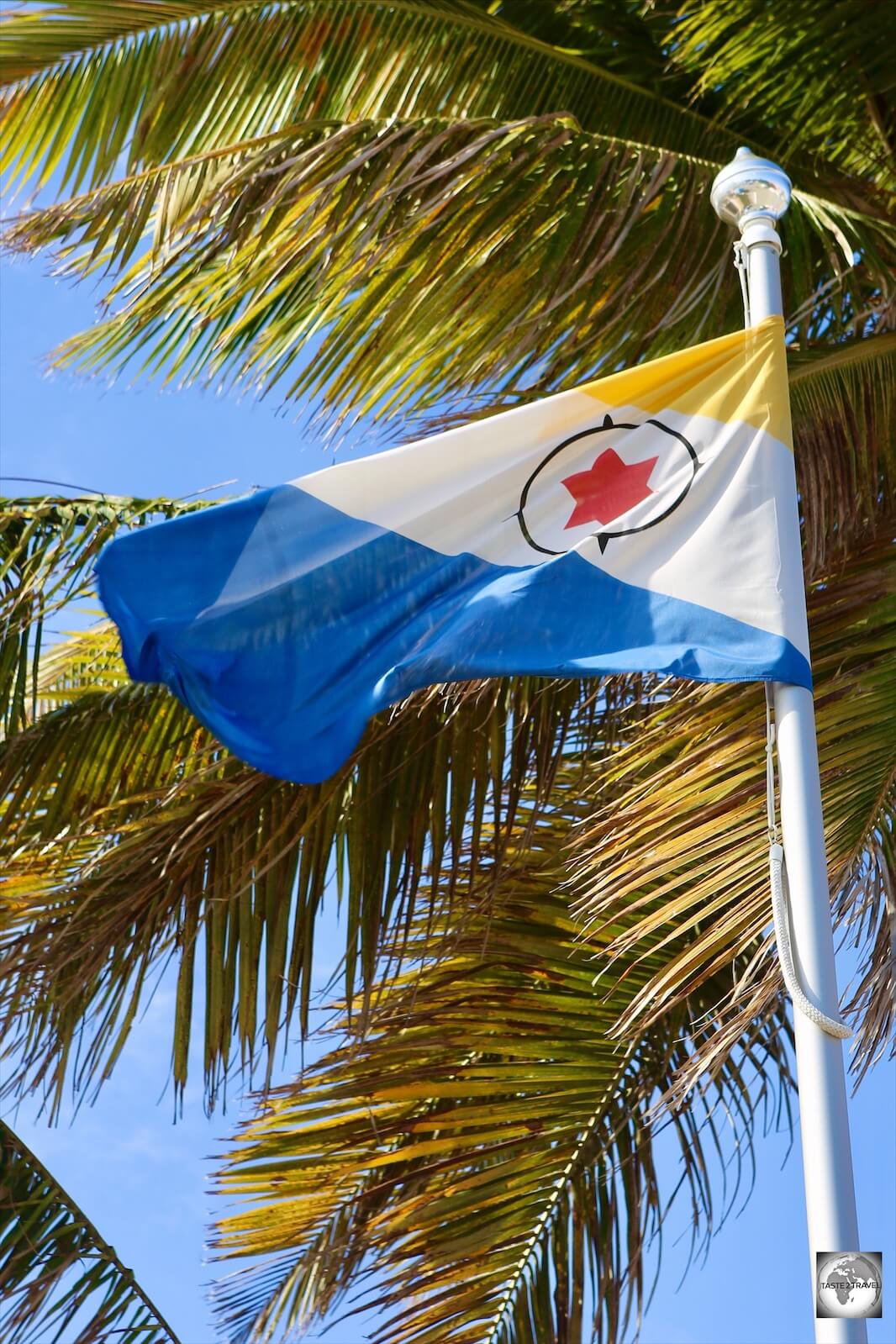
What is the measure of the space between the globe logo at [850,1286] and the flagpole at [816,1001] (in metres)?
0.02

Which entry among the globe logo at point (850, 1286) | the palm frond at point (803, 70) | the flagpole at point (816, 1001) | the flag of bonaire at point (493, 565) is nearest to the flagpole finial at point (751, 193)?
the flag of bonaire at point (493, 565)

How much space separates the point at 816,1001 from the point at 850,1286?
0.58 meters

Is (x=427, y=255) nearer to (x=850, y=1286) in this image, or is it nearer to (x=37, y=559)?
(x=37, y=559)

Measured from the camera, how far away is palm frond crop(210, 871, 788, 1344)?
274 inches

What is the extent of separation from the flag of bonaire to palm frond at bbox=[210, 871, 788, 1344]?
231 cm

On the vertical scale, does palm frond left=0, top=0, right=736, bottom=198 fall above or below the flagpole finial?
above

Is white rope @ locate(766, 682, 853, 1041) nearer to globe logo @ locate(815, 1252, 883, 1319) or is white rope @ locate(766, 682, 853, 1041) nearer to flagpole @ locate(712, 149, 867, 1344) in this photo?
flagpole @ locate(712, 149, 867, 1344)

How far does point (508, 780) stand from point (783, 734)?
2.63 m

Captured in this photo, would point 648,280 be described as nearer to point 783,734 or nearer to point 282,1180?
point 783,734

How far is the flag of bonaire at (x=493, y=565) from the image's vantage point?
458cm

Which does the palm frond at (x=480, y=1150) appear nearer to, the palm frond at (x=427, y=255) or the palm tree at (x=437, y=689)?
the palm tree at (x=437, y=689)

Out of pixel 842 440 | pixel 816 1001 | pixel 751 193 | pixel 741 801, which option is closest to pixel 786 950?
pixel 816 1001

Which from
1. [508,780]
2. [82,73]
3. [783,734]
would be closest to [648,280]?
[508,780]

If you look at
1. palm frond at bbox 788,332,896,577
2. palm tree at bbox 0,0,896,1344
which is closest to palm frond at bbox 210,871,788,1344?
palm tree at bbox 0,0,896,1344
